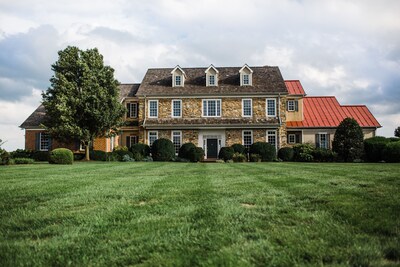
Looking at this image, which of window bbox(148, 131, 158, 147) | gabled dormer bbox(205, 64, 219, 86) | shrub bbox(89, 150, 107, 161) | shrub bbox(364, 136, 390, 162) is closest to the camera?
shrub bbox(364, 136, 390, 162)

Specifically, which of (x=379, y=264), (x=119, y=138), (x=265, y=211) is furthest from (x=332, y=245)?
(x=119, y=138)

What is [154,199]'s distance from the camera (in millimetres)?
6094

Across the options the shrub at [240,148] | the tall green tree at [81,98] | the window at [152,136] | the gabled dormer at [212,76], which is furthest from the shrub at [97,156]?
the gabled dormer at [212,76]

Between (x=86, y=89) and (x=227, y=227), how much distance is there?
27.0m

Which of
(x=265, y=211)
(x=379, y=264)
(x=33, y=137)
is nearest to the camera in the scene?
(x=379, y=264)

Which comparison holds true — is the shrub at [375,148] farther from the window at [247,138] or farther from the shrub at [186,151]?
the shrub at [186,151]

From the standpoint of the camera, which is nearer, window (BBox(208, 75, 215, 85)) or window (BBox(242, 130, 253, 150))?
window (BBox(242, 130, 253, 150))

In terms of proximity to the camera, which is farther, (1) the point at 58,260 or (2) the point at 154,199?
(2) the point at 154,199

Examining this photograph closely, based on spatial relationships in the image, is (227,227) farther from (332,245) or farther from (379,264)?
(379,264)

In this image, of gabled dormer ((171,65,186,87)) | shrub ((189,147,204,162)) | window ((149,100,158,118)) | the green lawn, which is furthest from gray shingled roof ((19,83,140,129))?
the green lawn

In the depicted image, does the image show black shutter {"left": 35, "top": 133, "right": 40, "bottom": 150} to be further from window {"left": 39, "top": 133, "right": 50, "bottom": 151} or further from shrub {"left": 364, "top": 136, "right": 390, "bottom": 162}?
shrub {"left": 364, "top": 136, "right": 390, "bottom": 162}

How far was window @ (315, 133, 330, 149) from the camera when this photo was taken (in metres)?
34.3

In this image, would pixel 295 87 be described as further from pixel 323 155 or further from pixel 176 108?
pixel 176 108

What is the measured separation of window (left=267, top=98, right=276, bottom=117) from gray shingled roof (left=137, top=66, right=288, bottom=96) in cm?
81
